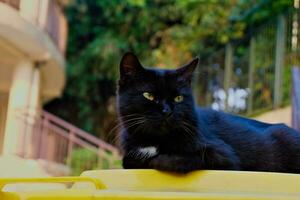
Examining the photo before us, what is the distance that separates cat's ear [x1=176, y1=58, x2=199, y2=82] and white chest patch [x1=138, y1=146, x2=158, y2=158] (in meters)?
0.30

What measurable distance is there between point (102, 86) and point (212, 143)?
7945 mm

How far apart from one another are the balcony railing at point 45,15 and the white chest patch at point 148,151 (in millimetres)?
3220

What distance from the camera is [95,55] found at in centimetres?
897

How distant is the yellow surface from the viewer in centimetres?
102

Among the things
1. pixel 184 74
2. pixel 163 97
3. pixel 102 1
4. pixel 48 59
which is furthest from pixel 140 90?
pixel 102 1

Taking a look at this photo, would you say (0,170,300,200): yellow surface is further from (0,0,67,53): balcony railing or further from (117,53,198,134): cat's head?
(0,0,67,53): balcony railing

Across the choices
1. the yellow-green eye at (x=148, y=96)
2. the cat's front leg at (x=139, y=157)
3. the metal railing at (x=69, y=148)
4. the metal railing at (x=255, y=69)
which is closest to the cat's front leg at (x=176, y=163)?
the cat's front leg at (x=139, y=157)

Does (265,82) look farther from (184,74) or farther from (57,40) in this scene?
(184,74)

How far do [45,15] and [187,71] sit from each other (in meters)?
3.97

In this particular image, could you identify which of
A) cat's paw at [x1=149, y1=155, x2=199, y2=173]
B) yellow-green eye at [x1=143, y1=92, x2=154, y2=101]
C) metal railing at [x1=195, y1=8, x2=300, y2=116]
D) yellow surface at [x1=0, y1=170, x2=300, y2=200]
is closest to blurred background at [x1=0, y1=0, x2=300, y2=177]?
metal railing at [x1=195, y1=8, x2=300, y2=116]

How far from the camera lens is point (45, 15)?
5.46 meters

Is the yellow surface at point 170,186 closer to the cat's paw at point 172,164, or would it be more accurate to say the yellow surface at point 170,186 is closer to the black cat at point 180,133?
the cat's paw at point 172,164

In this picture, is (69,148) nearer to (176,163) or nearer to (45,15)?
(45,15)

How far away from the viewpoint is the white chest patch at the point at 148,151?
1.63 metres
